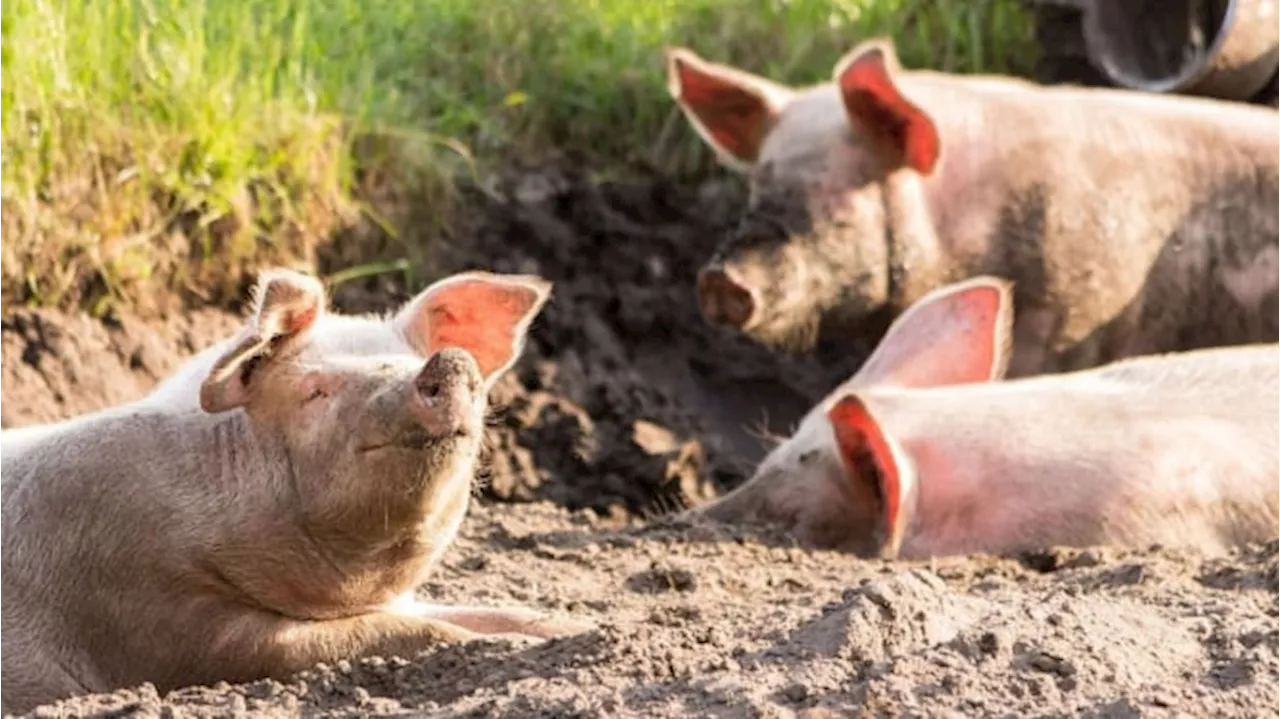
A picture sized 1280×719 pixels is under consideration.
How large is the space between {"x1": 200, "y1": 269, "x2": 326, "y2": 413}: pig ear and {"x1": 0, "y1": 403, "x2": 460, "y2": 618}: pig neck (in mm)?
90

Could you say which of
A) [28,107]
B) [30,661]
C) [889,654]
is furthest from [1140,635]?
[28,107]

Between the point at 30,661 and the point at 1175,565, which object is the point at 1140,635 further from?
the point at 30,661

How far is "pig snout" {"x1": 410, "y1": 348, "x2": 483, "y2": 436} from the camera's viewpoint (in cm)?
434

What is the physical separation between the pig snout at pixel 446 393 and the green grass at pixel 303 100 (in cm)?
271

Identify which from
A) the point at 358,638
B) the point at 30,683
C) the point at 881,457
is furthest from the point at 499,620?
the point at 881,457

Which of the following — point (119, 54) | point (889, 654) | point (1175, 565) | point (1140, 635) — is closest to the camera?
point (889, 654)

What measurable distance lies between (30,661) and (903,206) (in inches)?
151

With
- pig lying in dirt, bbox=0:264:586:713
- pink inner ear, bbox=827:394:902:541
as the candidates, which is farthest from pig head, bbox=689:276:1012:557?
pig lying in dirt, bbox=0:264:586:713

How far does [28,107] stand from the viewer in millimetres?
6887

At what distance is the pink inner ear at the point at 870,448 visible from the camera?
20.1ft

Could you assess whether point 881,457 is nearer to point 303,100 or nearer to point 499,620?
point 499,620

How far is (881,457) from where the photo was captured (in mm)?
6133

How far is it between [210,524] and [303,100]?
304 centimetres

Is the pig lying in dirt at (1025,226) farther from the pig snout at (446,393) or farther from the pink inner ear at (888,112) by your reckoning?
the pig snout at (446,393)
